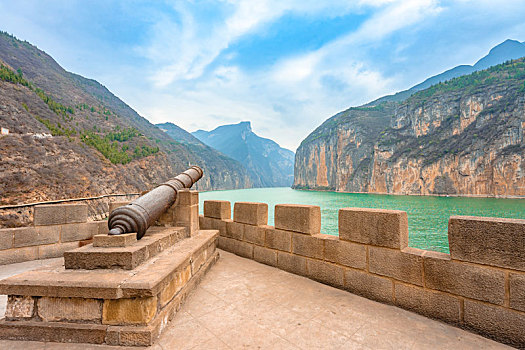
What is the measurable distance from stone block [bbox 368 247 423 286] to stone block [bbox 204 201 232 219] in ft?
12.7

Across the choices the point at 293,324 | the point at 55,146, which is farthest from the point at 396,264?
the point at 55,146

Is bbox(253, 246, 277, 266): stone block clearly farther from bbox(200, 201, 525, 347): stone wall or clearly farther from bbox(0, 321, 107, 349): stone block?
bbox(0, 321, 107, 349): stone block

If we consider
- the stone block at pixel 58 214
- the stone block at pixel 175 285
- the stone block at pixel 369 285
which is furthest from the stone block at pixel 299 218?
the stone block at pixel 58 214

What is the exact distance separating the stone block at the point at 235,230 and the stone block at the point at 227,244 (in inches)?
4.6

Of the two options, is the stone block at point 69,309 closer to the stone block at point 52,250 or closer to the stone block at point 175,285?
the stone block at point 175,285

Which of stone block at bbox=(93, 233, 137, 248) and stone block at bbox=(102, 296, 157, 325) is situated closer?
stone block at bbox=(102, 296, 157, 325)

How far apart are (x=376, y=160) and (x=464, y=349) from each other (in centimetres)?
9259

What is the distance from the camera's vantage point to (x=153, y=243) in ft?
10.9

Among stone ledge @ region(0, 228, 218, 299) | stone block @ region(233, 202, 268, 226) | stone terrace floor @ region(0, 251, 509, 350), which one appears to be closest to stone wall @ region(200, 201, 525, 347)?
stone terrace floor @ region(0, 251, 509, 350)

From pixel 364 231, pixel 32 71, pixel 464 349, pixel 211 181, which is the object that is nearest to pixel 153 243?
pixel 364 231

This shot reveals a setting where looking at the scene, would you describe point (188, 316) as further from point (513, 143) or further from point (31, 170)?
point (513, 143)

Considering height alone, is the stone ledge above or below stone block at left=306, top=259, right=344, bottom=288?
above

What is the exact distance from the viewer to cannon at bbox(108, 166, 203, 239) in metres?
3.22

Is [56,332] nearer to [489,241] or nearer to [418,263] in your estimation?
[418,263]
